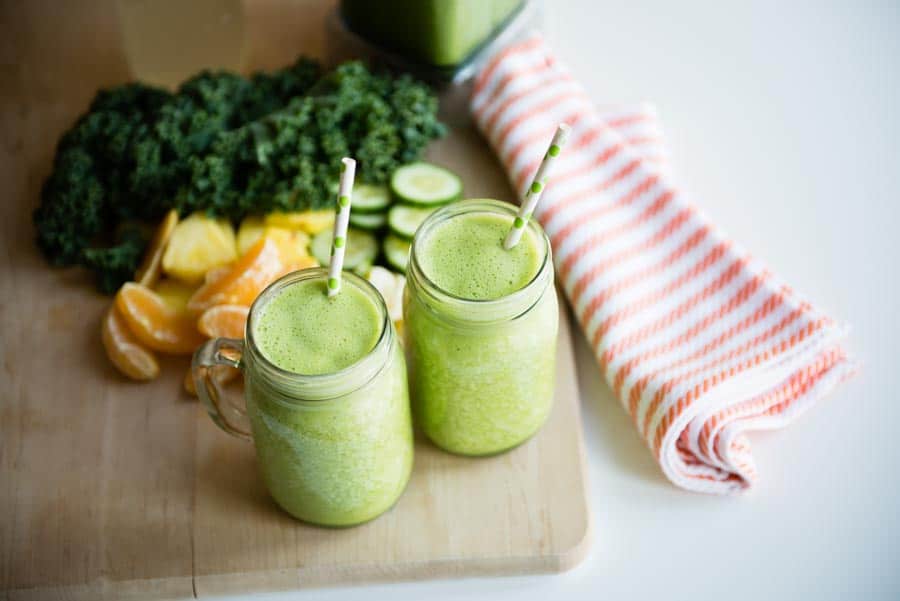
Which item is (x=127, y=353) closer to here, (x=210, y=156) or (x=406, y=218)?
(x=210, y=156)

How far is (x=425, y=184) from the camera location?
207 centimetres

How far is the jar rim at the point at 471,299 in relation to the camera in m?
1.47

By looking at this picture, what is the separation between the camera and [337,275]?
1.45 meters

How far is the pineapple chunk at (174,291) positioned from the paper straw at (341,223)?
61 centimetres

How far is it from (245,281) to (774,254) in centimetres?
110

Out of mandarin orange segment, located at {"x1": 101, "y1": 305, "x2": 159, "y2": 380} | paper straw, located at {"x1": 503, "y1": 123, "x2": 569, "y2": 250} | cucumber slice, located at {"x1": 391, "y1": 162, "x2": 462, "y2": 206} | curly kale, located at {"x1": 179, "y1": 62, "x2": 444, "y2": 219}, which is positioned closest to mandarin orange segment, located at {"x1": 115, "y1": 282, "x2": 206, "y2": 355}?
mandarin orange segment, located at {"x1": 101, "y1": 305, "x2": 159, "y2": 380}

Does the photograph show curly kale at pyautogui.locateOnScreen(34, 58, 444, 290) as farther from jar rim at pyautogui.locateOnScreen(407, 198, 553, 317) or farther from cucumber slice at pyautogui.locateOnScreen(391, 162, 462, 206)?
jar rim at pyautogui.locateOnScreen(407, 198, 553, 317)

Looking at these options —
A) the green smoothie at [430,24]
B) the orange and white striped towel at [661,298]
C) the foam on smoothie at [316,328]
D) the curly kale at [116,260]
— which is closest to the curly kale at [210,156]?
the curly kale at [116,260]

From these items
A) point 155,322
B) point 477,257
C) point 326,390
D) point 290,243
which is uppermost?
point 477,257

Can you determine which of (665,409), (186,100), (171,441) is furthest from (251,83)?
(665,409)

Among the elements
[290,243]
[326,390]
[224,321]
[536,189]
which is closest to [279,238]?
[290,243]

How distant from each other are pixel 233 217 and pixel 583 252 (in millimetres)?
734

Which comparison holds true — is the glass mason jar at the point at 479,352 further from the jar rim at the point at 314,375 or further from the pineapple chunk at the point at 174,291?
the pineapple chunk at the point at 174,291

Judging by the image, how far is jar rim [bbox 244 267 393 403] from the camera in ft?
4.58
